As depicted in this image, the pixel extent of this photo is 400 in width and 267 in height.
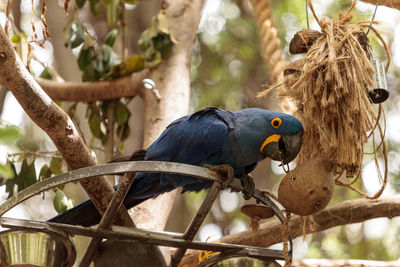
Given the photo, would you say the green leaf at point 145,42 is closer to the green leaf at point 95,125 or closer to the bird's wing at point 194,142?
the green leaf at point 95,125

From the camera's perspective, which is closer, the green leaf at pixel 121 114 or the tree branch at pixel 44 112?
the tree branch at pixel 44 112

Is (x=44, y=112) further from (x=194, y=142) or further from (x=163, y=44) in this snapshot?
(x=163, y=44)

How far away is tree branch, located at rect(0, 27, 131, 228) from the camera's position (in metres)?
1.77

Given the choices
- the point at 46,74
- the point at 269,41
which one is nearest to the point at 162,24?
the point at 269,41

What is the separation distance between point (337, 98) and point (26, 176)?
1.42 metres

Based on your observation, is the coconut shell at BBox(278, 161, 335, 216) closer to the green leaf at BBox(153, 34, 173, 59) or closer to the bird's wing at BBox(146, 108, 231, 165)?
the bird's wing at BBox(146, 108, 231, 165)

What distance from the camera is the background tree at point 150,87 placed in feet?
8.00

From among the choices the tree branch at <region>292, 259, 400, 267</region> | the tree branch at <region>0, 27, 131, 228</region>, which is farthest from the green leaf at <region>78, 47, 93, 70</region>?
the tree branch at <region>292, 259, 400, 267</region>

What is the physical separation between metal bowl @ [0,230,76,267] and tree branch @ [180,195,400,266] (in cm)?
94

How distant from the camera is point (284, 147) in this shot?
81.0 inches

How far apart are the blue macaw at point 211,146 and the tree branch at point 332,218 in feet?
1.45

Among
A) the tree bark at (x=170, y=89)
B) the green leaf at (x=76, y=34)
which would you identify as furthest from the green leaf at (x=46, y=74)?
the tree bark at (x=170, y=89)

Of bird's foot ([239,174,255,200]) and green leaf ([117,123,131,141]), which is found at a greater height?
green leaf ([117,123,131,141])

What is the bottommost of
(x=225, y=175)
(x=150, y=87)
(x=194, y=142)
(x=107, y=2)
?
(x=225, y=175)
